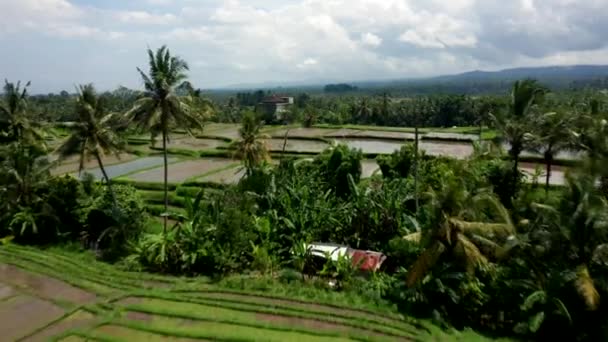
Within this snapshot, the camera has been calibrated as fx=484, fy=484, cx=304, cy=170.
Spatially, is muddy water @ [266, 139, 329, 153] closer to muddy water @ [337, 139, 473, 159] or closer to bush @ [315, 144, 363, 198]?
muddy water @ [337, 139, 473, 159]

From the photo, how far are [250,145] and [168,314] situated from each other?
11.2m

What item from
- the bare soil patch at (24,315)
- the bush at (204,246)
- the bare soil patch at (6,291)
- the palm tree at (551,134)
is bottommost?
the bare soil patch at (24,315)

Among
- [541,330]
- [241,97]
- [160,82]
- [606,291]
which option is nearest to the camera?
[606,291]

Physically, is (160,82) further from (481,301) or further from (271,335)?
(481,301)

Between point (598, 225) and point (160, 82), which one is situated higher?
point (160, 82)

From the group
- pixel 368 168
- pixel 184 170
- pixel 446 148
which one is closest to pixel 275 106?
pixel 446 148

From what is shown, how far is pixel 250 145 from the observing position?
77.2 ft

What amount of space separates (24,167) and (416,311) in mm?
17259

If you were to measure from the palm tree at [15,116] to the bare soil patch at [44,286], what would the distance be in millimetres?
10446

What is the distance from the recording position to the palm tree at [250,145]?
77.0 ft

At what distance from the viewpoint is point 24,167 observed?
68.4ft

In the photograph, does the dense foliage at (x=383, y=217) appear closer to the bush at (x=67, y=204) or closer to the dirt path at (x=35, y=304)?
the bush at (x=67, y=204)

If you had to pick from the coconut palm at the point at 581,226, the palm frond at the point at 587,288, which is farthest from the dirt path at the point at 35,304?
the coconut palm at the point at 581,226

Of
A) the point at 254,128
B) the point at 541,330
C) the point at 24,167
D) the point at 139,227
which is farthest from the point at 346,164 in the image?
Result: the point at 24,167
